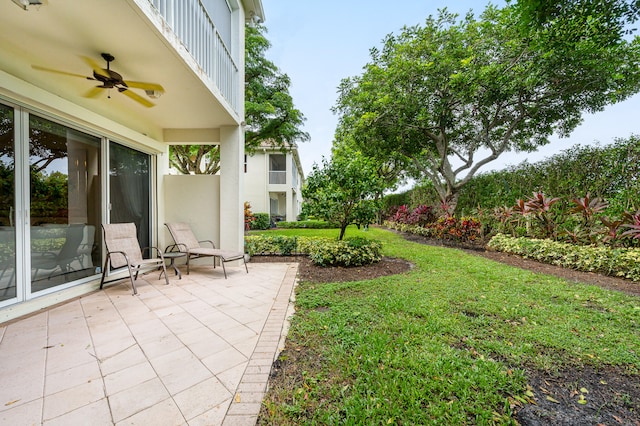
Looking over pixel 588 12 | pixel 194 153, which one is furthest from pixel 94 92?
pixel 194 153

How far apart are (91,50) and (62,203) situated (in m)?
2.12

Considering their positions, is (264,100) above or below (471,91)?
above

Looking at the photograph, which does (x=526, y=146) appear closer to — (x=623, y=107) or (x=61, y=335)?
(x=623, y=107)

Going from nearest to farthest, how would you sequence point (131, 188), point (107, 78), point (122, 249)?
point (107, 78), point (122, 249), point (131, 188)

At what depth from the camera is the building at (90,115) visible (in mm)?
2668

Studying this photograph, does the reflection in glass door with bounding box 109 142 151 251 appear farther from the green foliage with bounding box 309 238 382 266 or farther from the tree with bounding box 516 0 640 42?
the tree with bounding box 516 0 640 42

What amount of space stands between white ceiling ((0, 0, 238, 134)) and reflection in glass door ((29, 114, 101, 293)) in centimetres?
57

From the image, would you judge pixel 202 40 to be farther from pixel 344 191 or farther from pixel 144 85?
pixel 344 191

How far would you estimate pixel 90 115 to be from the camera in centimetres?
380

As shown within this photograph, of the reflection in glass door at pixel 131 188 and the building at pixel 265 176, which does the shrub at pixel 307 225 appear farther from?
the reflection in glass door at pixel 131 188

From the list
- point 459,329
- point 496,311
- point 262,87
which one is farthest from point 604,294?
point 262,87

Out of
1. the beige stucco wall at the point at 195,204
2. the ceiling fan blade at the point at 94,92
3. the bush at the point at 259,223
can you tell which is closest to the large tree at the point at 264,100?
the beige stucco wall at the point at 195,204

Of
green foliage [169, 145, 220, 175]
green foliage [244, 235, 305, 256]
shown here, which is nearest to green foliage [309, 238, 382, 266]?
green foliage [244, 235, 305, 256]

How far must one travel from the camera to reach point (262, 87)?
32.3 feet
